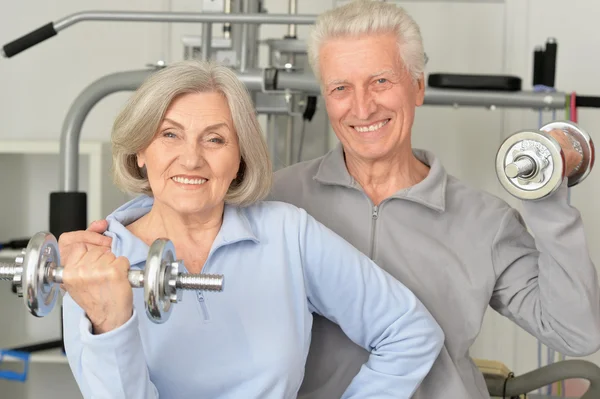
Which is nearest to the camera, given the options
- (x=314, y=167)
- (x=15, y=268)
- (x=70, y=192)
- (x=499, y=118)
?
(x=15, y=268)

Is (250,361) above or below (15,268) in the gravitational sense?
below

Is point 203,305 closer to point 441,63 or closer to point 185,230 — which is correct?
point 185,230

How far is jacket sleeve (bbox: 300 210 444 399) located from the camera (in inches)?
59.5

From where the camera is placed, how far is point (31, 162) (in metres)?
3.36

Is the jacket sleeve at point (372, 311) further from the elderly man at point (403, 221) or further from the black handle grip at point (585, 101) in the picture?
the black handle grip at point (585, 101)

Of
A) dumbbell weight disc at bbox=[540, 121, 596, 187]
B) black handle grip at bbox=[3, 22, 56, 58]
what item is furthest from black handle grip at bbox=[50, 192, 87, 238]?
dumbbell weight disc at bbox=[540, 121, 596, 187]

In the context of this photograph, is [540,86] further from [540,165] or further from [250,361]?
[250,361]

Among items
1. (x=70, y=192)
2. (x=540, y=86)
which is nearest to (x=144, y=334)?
(x=70, y=192)

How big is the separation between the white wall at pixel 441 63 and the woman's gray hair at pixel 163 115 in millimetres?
1779

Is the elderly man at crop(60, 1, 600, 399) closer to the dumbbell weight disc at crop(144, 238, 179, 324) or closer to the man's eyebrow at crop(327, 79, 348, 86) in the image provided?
the man's eyebrow at crop(327, 79, 348, 86)

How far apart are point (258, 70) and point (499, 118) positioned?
4.10 ft

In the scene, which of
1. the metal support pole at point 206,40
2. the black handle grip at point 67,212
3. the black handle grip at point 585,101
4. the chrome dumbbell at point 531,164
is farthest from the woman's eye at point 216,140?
the black handle grip at point 585,101

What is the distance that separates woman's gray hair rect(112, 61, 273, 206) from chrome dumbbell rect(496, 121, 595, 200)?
1.40 ft

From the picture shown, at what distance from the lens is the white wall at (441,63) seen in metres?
3.13
